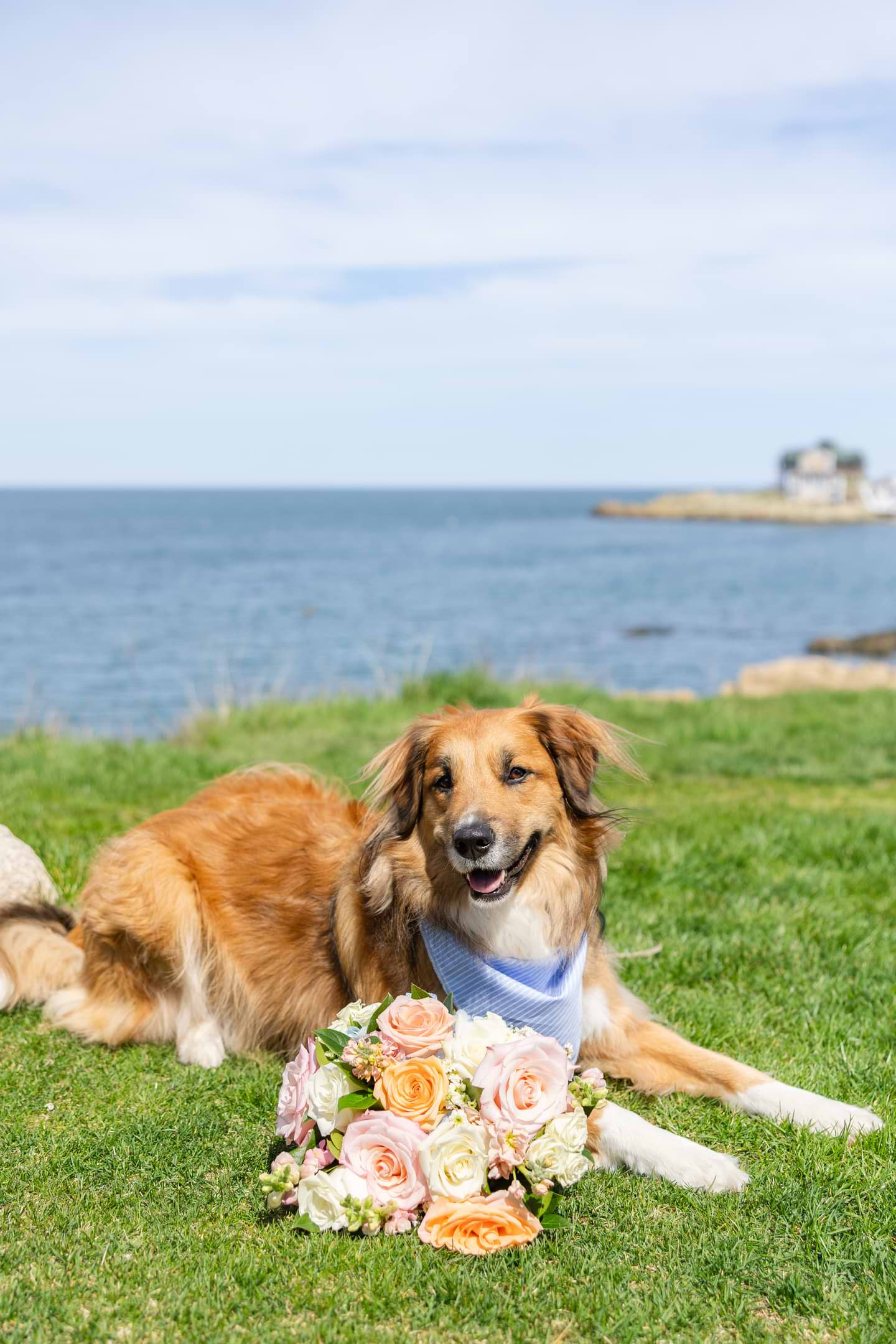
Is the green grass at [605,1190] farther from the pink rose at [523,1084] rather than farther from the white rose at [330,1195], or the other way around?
the pink rose at [523,1084]

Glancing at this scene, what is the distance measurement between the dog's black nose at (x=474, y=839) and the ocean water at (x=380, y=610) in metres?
11.0

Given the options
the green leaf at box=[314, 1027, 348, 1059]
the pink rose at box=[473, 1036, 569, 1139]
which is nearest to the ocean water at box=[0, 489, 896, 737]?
the green leaf at box=[314, 1027, 348, 1059]

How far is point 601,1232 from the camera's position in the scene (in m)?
3.62

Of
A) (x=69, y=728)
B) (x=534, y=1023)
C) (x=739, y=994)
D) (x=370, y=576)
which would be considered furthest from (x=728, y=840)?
(x=370, y=576)

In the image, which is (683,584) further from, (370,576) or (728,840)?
(728,840)

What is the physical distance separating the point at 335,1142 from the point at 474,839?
1082 millimetres

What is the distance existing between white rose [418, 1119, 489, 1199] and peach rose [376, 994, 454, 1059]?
Answer: 26 centimetres

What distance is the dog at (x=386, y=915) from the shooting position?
4270 millimetres

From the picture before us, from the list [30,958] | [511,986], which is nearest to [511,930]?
[511,986]

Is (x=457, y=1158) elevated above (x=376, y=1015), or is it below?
below

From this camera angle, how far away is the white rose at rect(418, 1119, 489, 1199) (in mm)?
3555

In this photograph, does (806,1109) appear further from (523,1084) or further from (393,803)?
(393,803)

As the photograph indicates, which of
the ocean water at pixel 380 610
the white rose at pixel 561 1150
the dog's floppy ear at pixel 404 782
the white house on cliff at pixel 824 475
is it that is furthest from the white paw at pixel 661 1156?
the white house on cliff at pixel 824 475

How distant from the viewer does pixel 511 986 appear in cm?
422
